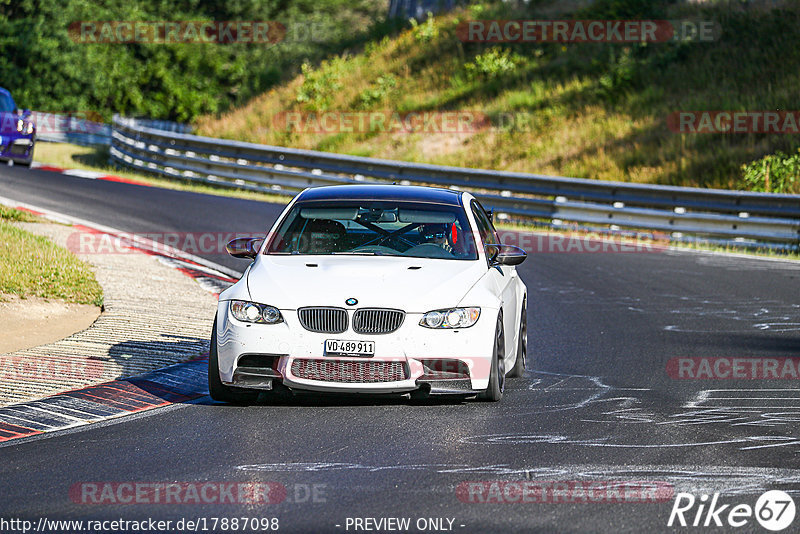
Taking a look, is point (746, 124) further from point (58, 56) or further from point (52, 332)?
point (58, 56)

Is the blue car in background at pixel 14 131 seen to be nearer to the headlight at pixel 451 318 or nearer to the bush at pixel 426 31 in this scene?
the bush at pixel 426 31

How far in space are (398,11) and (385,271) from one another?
131 feet

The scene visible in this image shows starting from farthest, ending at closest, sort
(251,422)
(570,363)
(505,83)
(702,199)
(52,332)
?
(505,83), (702,199), (52,332), (570,363), (251,422)

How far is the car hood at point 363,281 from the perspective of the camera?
7926mm

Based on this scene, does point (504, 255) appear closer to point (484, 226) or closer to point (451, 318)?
point (484, 226)

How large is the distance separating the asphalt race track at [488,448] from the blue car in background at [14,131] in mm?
18838

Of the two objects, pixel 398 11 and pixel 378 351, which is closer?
pixel 378 351

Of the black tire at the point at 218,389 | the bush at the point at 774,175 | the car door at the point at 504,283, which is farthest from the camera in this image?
the bush at the point at 774,175

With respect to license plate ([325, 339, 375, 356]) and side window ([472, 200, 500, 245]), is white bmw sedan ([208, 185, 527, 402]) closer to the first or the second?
license plate ([325, 339, 375, 356])

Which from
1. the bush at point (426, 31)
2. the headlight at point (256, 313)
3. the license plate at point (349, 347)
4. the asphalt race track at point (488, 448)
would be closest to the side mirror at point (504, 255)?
the asphalt race track at point (488, 448)

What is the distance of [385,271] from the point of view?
27.2ft

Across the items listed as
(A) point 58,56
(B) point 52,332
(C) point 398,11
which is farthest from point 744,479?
(A) point 58,56

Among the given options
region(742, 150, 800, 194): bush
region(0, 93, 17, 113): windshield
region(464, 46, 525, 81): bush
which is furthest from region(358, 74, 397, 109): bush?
region(742, 150, 800, 194): bush

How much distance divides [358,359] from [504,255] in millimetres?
1750
